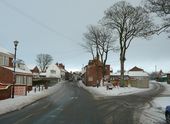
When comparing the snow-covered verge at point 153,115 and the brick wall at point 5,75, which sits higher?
the brick wall at point 5,75

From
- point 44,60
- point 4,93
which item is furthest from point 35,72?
point 4,93

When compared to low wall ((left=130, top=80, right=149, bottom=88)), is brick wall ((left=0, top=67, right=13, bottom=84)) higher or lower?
higher

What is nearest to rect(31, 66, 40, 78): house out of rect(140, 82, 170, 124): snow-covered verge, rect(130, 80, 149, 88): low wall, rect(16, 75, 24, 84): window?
rect(130, 80, 149, 88): low wall

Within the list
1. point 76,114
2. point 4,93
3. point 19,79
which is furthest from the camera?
point 19,79

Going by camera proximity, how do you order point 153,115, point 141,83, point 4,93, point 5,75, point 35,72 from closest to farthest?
point 153,115 < point 4,93 < point 5,75 < point 141,83 < point 35,72

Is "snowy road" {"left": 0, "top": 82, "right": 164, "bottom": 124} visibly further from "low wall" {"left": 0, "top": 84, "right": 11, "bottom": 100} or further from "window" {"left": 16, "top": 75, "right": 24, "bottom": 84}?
"window" {"left": 16, "top": 75, "right": 24, "bottom": 84}

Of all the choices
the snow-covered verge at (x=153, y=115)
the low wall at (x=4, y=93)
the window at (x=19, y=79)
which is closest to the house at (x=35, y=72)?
the window at (x=19, y=79)

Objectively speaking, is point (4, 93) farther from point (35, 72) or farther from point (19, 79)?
point (35, 72)

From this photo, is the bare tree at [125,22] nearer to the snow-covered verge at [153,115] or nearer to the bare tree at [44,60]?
the snow-covered verge at [153,115]

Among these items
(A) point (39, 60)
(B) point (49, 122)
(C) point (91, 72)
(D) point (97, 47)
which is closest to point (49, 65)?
(A) point (39, 60)

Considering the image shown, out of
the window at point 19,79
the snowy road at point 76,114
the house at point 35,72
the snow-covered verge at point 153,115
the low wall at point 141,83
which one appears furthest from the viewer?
the house at point 35,72

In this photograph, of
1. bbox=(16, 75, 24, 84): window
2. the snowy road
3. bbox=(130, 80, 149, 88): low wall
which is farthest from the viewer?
bbox=(130, 80, 149, 88): low wall

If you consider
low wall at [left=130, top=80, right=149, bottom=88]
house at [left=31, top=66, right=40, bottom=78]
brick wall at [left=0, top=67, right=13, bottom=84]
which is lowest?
low wall at [left=130, top=80, right=149, bottom=88]

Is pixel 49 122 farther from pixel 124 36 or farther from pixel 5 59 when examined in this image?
pixel 124 36
